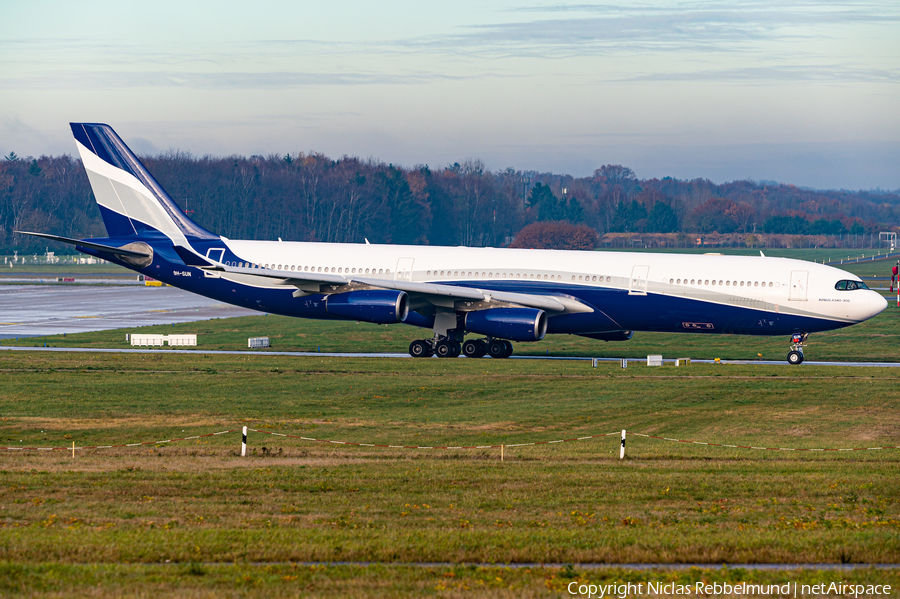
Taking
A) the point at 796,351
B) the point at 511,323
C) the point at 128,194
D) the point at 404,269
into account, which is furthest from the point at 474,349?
the point at 128,194

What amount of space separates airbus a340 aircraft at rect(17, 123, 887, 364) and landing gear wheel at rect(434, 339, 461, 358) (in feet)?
0.15

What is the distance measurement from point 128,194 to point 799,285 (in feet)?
101

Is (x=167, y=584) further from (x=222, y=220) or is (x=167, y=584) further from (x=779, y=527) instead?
(x=222, y=220)

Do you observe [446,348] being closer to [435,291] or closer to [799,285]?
[435,291]

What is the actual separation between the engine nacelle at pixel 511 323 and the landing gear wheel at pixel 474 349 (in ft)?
8.52

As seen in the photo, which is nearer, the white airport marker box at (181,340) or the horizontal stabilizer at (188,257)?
the horizontal stabilizer at (188,257)

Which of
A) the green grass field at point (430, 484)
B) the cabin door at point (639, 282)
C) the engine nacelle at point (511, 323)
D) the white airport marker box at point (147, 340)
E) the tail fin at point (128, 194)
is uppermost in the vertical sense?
the tail fin at point (128, 194)

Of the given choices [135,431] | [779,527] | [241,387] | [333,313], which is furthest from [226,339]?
[779,527]

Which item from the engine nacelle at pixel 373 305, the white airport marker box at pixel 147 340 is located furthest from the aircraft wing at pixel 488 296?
the white airport marker box at pixel 147 340

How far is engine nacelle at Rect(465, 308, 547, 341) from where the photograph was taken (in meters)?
39.9

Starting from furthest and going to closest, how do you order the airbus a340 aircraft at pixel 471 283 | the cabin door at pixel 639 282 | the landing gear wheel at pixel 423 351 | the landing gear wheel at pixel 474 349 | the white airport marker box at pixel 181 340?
1. the white airport marker box at pixel 181 340
2. the landing gear wheel at pixel 423 351
3. the landing gear wheel at pixel 474 349
4. the cabin door at pixel 639 282
5. the airbus a340 aircraft at pixel 471 283

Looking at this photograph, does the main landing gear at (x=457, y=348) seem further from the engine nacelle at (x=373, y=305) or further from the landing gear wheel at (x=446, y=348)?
the engine nacelle at (x=373, y=305)

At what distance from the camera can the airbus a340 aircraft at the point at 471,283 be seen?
1583 inches

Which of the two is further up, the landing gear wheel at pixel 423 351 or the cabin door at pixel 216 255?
the cabin door at pixel 216 255
